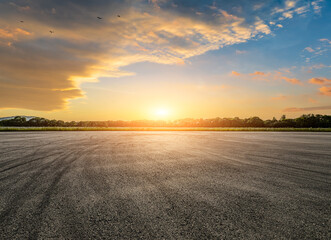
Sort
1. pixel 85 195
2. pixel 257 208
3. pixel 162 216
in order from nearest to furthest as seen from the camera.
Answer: pixel 162 216 < pixel 257 208 < pixel 85 195

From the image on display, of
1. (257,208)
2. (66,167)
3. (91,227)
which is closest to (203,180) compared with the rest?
(257,208)

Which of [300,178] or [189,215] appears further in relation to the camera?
[300,178]

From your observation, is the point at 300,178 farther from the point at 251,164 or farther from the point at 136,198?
the point at 136,198

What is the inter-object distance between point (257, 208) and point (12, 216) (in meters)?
4.23

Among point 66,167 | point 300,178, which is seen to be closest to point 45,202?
point 66,167

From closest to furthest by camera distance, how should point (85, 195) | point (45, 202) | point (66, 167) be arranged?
point (45, 202)
point (85, 195)
point (66, 167)

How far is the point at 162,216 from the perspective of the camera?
3312 millimetres

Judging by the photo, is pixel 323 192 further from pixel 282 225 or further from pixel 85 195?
pixel 85 195

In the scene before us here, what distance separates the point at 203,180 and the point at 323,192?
2.68m

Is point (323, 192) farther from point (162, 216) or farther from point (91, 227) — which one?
point (91, 227)

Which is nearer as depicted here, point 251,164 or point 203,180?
point 203,180

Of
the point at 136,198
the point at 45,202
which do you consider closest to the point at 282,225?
the point at 136,198

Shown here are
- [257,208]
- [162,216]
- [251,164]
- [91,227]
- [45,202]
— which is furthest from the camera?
[251,164]

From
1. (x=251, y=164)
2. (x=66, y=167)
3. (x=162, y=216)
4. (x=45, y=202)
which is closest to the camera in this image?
(x=162, y=216)
